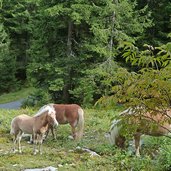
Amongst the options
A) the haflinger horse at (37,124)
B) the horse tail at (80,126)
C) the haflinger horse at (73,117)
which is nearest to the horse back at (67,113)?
the haflinger horse at (73,117)

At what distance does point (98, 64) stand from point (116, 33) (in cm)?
197

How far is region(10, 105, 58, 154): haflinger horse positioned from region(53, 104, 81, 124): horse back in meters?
2.45

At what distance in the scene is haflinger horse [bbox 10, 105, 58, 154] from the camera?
32.3 ft

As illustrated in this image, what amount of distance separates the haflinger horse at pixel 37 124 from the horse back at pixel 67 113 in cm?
245

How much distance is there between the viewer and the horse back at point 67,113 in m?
12.8

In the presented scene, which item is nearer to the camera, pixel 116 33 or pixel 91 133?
pixel 91 133

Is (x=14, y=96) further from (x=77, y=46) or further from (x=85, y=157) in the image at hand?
(x=85, y=157)

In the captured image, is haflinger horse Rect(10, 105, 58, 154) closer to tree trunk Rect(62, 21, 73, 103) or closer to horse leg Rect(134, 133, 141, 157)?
horse leg Rect(134, 133, 141, 157)

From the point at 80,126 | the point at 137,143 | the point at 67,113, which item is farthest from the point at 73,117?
the point at 137,143

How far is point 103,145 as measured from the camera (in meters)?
11.0

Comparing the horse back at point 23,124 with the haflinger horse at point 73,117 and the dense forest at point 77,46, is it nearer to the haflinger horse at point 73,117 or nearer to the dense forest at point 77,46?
the haflinger horse at point 73,117

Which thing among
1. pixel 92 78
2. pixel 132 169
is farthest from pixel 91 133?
pixel 92 78

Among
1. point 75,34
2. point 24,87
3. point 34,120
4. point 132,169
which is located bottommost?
point 24,87

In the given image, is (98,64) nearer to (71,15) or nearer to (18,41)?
(71,15)
